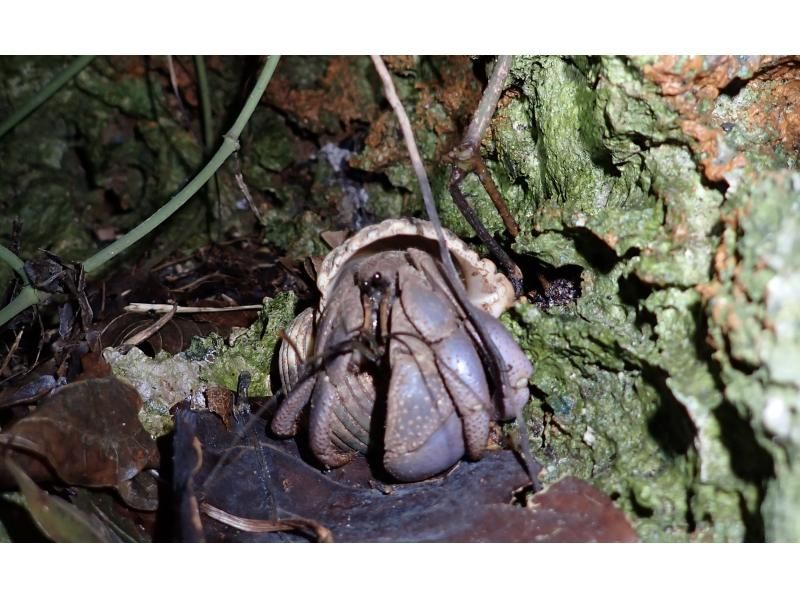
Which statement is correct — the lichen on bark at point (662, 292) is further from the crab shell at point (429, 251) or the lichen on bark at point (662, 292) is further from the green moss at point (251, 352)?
the green moss at point (251, 352)

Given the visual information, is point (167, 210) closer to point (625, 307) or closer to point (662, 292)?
point (625, 307)

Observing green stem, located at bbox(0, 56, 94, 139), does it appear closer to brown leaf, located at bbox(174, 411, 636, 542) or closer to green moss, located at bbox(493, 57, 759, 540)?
brown leaf, located at bbox(174, 411, 636, 542)

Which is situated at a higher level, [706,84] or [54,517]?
[706,84]

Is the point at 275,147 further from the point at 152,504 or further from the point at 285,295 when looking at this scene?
the point at 152,504

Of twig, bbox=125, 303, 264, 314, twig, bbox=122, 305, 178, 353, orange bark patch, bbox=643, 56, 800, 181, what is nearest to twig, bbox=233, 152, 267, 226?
twig, bbox=125, 303, 264, 314

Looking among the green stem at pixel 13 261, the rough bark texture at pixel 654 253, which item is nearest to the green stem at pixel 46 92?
the green stem at pixel 13 261

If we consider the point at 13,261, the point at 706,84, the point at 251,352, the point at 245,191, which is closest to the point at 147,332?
the point at 251,352
